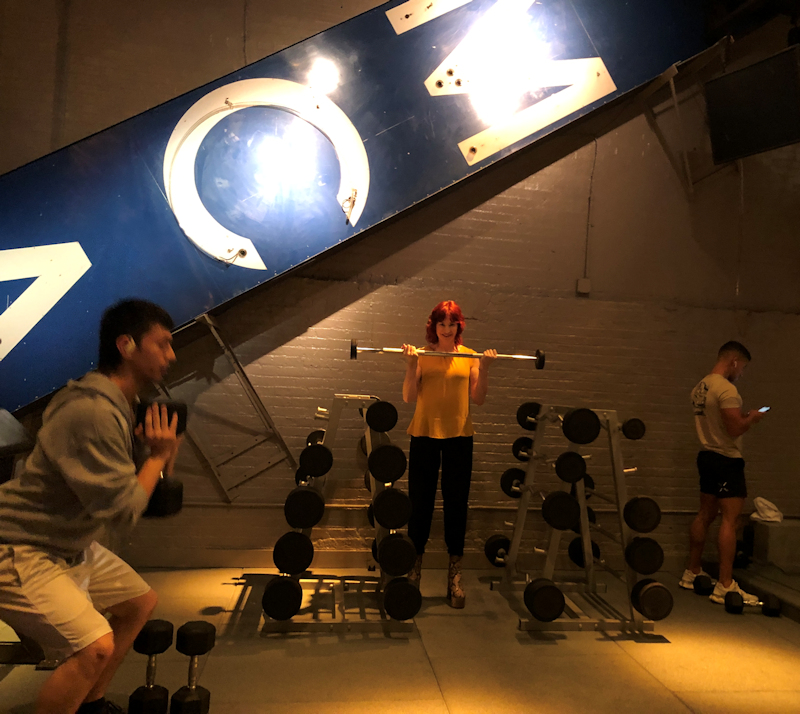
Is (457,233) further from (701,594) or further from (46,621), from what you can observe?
(46,621)

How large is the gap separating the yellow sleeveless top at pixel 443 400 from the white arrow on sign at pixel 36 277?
203 centimetres

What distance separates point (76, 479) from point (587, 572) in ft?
9.16

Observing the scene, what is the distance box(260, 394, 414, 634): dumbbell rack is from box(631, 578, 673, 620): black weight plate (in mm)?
1113

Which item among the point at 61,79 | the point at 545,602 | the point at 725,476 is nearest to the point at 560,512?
the point at 545,602

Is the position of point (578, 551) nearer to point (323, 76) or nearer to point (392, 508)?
point (392, 508)

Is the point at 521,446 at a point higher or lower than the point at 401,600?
higher

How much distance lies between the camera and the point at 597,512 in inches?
151

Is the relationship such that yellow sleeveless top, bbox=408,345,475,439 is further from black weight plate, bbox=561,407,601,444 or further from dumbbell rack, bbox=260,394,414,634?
black weight plate, bbox=561,407,601,444

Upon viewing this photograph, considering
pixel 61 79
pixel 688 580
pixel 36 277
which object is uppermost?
pixel 61 79

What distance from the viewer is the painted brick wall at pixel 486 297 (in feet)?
11.5

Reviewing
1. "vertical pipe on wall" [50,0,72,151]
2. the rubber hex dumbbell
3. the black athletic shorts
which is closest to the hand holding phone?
the rubber hex dumbbell

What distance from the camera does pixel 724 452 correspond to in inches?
130

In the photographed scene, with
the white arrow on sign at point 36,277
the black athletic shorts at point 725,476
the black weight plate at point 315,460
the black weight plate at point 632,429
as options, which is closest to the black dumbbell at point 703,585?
the black athletic shorts at point 725,476

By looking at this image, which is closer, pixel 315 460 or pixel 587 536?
pixel 315 460
